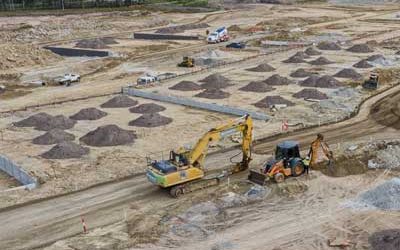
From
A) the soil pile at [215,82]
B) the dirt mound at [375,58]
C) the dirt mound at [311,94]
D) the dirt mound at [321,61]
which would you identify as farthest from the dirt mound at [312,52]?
the dirt mound at [311,94]

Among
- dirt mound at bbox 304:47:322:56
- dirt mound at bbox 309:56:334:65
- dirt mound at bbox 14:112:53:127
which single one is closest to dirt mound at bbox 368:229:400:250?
dirt mound at bbox 14:112:53:127

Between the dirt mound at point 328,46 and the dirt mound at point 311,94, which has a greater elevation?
the dirt mound at point 328,46

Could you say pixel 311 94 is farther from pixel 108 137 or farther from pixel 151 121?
pixel 108 137

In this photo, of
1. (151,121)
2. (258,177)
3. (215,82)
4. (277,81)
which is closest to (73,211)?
(258,177)

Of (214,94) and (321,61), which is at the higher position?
(321,61)

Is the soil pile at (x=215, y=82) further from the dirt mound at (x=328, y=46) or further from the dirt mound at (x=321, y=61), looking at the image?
the dirt mound at (x=328, y=46)

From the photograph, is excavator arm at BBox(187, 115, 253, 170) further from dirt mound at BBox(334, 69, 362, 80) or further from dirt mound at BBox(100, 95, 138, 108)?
dirt mound at BBox(334, 69, 362, 80)

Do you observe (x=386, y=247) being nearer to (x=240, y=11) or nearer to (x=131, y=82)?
(x=131, y=82)
